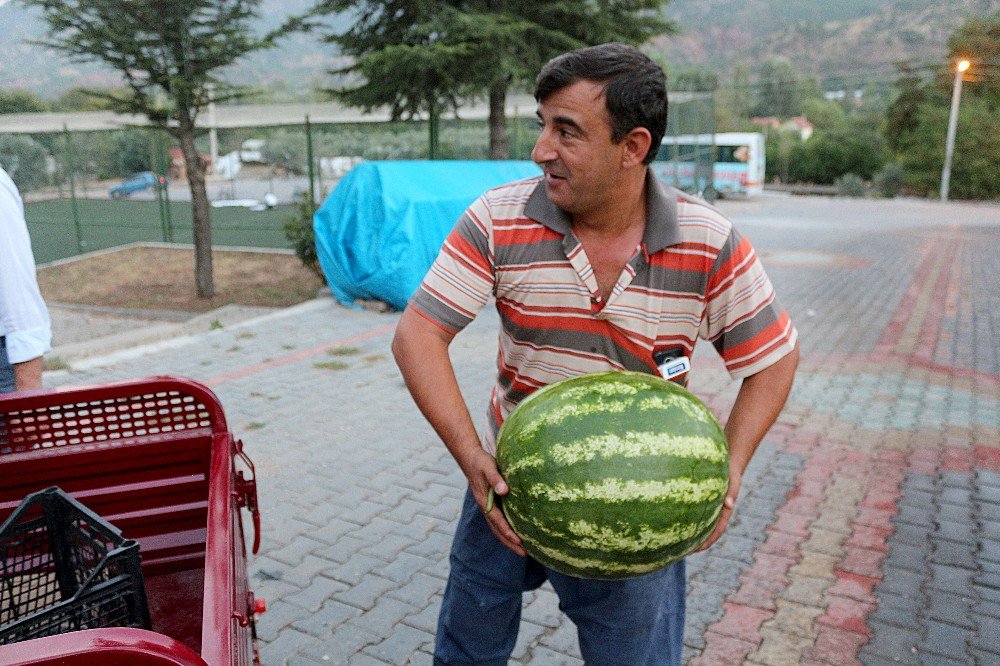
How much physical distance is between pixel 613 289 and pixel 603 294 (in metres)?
0.03

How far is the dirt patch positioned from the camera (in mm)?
12133

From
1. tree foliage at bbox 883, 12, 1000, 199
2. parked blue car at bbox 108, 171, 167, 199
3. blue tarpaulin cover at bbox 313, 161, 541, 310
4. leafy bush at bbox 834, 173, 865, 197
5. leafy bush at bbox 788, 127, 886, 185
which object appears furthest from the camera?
leafy bush at bbox 788, 127, 886, 185

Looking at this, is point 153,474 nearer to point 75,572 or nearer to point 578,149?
point 75,572

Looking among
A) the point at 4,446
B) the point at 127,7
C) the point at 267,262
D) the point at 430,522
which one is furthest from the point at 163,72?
the point at 4,446

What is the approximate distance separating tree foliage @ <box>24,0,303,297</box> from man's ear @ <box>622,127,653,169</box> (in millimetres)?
10514

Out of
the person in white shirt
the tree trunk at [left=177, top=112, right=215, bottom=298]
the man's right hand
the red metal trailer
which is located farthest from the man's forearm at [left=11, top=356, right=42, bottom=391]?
the tree trunk at [left=177, top=112, right=215, bottom=298]

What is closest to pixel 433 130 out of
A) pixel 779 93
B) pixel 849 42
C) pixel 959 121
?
pixel 959 121

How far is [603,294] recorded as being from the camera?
6.64 ft

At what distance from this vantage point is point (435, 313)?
6.51ft

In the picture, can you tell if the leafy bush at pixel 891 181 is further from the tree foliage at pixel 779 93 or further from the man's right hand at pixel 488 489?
the tree foliage at pixel 779 93

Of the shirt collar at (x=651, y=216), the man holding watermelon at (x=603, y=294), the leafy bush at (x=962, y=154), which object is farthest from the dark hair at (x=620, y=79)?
the leafy bush at (x=962, y=154)

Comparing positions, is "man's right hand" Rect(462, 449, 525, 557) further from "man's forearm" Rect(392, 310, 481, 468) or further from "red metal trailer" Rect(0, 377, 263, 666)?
"red metal trailer" Rect(0, 377, 263, 666)

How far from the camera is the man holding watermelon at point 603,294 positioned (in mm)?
1904

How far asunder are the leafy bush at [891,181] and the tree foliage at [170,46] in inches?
1760
